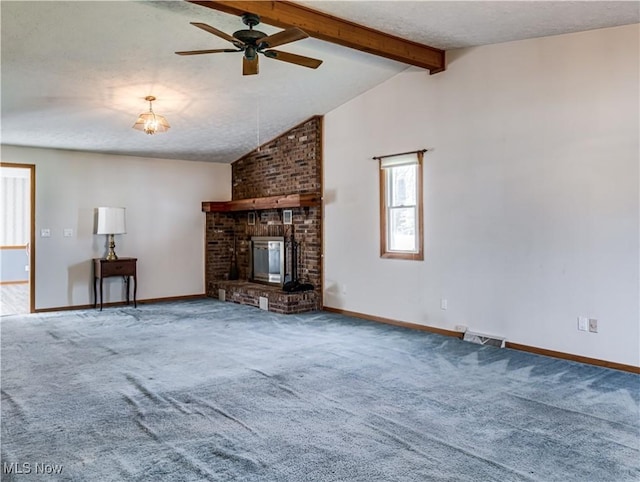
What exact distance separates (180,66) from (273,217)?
11.6 feet

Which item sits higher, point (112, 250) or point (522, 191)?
point (522, 191)

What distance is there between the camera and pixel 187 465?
97.5 inches

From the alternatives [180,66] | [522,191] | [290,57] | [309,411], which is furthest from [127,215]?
[522,191]

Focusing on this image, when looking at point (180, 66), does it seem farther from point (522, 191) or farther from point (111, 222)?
point (522, 191)

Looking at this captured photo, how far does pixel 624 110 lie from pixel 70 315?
7.21 metres

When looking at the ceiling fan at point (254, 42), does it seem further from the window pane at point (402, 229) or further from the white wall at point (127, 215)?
the white wall at point (127, 215)

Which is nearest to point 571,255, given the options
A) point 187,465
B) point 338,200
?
point 338,200

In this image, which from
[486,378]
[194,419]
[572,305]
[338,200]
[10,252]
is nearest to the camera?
[194,419]

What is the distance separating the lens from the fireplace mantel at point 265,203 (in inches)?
275

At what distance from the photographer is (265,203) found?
25.0ft

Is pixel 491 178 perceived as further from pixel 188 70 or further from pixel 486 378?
pixel 188 70

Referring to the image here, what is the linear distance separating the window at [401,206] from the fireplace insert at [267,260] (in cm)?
208

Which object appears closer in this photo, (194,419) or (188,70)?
(194,419)

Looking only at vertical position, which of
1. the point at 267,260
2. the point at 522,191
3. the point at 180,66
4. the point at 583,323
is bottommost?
the point at 583,323
